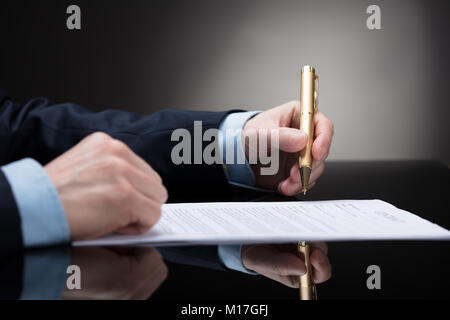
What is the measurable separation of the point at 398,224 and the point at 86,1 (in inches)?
53.5

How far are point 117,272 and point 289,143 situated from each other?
404mm

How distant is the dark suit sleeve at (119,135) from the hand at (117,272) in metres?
0.39

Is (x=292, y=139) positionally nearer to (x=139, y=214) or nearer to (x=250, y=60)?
(x=139, y=214)

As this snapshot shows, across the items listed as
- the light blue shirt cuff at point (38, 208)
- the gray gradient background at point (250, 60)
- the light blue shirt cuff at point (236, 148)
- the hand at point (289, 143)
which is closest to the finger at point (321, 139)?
the hand at point (289, 143)

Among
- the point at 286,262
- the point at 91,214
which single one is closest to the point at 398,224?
the point at 286,262

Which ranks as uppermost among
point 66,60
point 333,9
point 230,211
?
point 333,9

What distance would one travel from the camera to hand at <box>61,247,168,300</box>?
0.35 meters

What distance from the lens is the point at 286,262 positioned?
0.43m

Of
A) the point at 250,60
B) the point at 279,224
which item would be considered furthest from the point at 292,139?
the point at 250,60

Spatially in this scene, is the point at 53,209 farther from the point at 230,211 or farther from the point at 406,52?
the point at 406,52

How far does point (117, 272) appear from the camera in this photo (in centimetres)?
40
